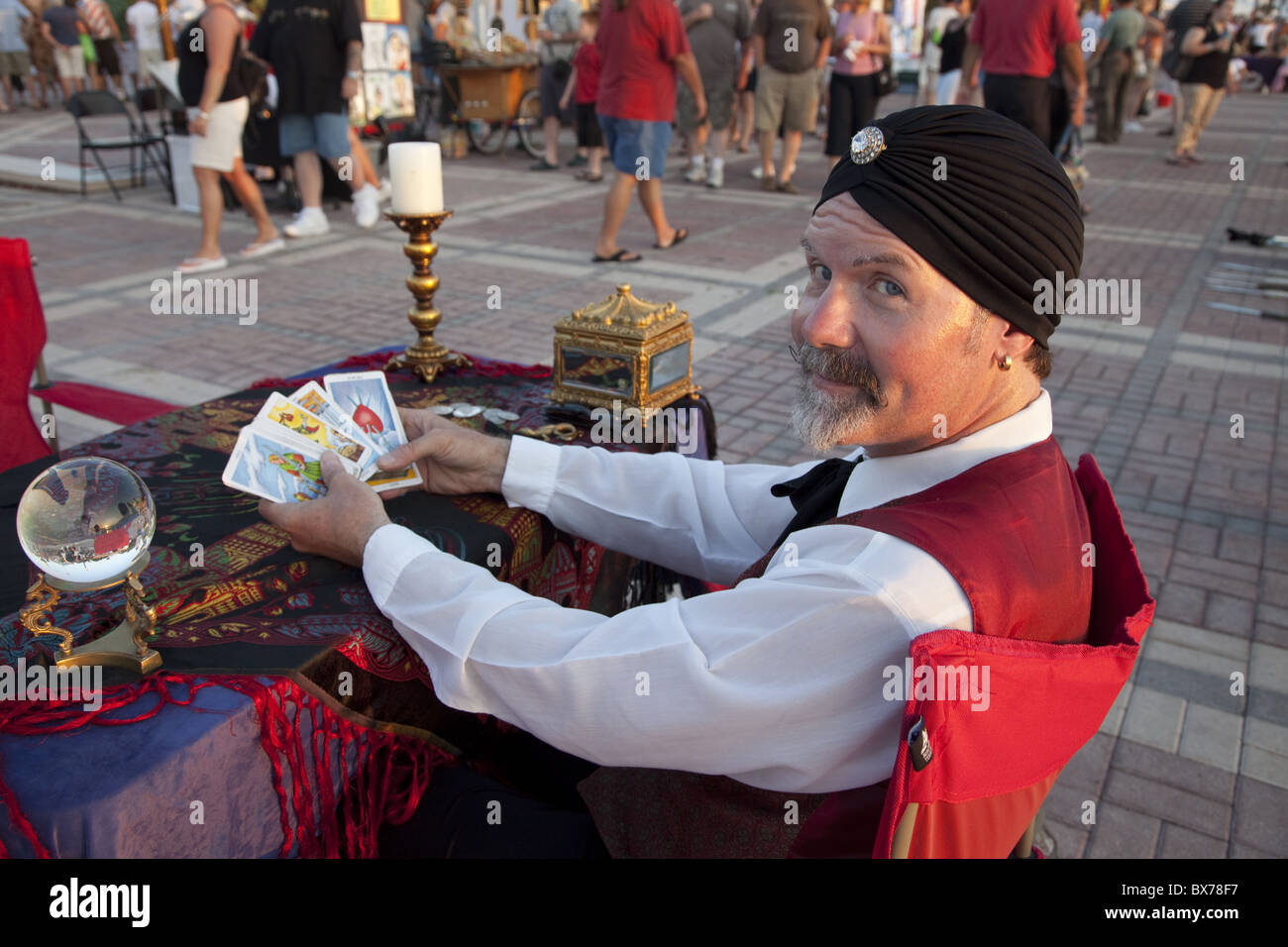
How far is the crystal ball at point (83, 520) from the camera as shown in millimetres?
1298

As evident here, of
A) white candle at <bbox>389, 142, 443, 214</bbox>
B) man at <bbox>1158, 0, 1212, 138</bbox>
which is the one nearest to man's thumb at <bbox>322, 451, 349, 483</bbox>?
white candle at <bbox>389, 142, 443, 214</bbox>

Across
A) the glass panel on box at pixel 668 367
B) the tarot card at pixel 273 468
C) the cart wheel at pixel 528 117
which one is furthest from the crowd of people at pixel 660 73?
the tarot card at pixel 273 468

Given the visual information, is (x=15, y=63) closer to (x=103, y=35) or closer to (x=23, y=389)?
(x=103, y=35)

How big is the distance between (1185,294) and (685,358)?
234 inches

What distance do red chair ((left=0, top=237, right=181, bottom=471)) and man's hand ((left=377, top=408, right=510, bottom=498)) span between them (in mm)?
984

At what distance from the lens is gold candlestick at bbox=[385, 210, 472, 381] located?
7.83ft

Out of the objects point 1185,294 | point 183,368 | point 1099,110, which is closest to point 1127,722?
point 183,368

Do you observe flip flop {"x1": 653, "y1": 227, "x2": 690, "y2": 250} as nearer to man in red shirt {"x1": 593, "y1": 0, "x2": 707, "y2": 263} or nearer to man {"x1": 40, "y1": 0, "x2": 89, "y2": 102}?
man in red shirt {"x1": 593, "y1": 0, "x2": 707, "y2": 263}

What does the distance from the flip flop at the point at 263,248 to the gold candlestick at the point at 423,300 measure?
5.54 meters

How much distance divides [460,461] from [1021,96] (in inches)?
284

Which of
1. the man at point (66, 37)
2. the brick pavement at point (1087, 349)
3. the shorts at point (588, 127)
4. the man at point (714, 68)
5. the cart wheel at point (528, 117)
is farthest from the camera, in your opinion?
the man at point (66, 37)

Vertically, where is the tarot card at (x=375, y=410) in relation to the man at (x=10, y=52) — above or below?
below

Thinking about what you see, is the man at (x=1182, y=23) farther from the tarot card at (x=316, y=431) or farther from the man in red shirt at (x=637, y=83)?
the tarot card at (x=316, y=431)
